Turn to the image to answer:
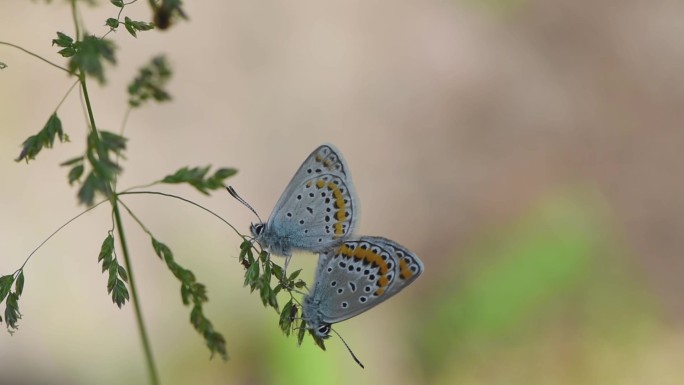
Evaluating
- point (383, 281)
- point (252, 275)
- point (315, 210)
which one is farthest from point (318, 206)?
point (252, 275)

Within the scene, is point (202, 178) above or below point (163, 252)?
above

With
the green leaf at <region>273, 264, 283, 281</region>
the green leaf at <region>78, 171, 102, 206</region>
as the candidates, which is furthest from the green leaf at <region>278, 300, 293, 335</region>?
the green leaf at <region>78, 171, 102, 206</region>

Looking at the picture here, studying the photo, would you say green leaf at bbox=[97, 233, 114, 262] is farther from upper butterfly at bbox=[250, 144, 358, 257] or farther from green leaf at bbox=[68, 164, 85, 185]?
upper butterfly at bbox=[250, 144, 358, 257]

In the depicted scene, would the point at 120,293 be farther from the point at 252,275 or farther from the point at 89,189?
the point at 89,189

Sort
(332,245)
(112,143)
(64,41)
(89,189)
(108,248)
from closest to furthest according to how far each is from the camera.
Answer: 1. (89,189)
2. (112,143)
3. (64,41)
4. (108,248)
5. (332,245)

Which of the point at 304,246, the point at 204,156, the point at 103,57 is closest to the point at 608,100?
the point at 204,156

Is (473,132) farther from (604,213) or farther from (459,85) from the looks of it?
(604,213)

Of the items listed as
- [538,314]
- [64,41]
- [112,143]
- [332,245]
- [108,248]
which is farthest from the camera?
[538,314]
